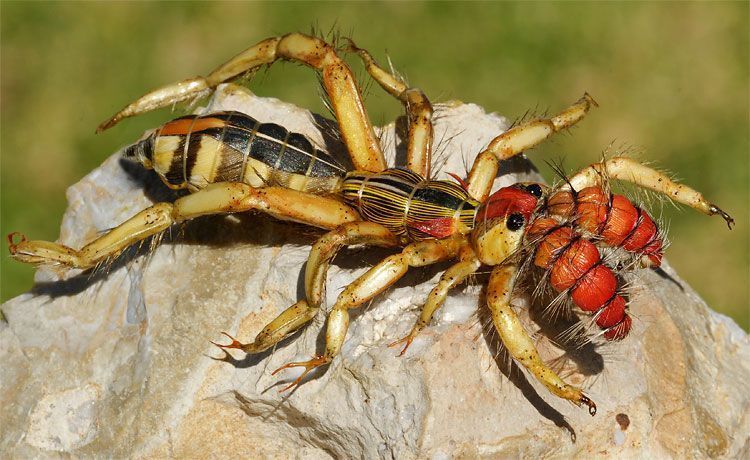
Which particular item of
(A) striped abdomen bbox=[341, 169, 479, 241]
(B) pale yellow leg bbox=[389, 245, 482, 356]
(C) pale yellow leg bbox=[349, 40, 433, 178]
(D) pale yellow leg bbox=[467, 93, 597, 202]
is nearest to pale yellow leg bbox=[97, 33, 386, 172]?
(C) pale yellow leg bbox=[349, 40, 433, 178]

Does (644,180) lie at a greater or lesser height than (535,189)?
greater

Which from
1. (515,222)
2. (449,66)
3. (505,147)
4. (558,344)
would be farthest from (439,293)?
(449,66)

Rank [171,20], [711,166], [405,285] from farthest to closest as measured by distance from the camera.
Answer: [171,20] < [711,166] < [405,285]

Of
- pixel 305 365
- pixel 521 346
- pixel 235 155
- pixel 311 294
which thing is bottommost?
pixel 305 365

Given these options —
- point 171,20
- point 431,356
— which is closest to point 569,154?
point 171,20

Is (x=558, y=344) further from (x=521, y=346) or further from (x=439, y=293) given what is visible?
(x=439, y=293)

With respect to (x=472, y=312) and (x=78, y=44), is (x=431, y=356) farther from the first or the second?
(x=78, y=44)

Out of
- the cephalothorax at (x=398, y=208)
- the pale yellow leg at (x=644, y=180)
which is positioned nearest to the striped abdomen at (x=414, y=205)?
the cephalothorax at (x=398, y=208)
